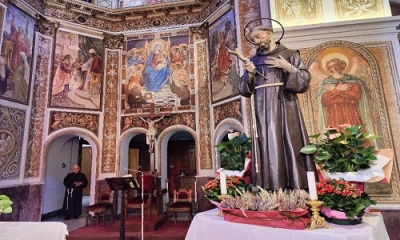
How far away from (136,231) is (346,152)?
592 centimetres

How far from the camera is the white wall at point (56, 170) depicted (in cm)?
932

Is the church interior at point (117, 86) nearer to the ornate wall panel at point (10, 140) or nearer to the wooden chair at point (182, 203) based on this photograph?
the ornate wall panel at point (10, 140)

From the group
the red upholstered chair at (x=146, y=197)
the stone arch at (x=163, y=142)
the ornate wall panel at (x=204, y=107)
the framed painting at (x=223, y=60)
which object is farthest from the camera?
the stone arch at (x=163, y=142)

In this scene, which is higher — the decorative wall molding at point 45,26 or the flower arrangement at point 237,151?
the decorative wall molding at point 45,26

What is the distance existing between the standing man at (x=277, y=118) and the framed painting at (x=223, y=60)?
518cm

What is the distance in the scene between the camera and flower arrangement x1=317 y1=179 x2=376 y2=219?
192 centimetres

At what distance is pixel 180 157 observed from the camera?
515 inches

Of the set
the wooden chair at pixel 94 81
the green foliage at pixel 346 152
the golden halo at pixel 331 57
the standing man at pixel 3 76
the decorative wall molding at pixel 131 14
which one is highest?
the decorative wall molding at pixel 131 14

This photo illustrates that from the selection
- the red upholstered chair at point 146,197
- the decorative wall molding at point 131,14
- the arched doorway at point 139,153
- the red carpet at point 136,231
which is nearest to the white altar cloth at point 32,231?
the red carpet at point 136,231

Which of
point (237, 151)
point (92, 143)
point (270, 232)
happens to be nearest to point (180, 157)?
point (92, 143)

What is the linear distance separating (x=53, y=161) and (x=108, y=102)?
3198mm

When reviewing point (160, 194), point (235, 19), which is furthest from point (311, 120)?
point (160, 194)

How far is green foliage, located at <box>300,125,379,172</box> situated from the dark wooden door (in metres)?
10.7

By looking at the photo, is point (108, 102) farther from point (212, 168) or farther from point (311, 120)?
point (311, 120)
